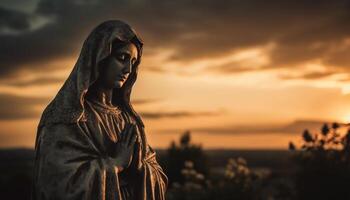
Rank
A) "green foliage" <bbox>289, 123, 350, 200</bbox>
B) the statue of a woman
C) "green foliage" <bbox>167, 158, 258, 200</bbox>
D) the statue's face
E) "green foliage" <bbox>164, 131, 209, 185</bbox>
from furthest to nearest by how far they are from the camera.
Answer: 1. "green foliage" <bbox>164, 131, 209, 185</bbox>
2. "green foliage" <bbox>167, 158, 258, 200</bbox>
3. "green foliage" <bbox>289, 123, 350, 200</bbox>
4. the statue's face
5. the statue of a woman

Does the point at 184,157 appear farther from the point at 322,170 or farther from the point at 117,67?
the point at 117,67

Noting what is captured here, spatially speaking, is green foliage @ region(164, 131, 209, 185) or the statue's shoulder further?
green foliage @ region(164, 131, 209, 185)

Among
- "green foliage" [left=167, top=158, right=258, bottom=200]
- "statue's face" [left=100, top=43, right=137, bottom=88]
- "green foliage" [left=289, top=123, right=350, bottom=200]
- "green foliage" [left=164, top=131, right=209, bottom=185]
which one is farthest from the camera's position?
"green foliage" [left=164, top=131, right=209, bottom=185]

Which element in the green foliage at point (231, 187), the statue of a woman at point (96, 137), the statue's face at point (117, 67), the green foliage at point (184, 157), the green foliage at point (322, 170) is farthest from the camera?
the green foliage at point (184, 157)

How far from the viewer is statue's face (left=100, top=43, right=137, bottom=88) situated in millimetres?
5898

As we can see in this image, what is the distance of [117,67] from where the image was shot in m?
5.90

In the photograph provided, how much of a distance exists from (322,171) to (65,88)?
993 cm

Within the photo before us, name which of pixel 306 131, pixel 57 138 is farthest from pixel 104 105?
pixel 306 131

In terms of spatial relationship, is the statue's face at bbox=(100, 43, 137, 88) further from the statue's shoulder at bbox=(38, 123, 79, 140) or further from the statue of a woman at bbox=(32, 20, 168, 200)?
the statue's shoulder at bbox=(38, 123, 79, 140)

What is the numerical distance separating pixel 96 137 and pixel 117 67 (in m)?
0.62

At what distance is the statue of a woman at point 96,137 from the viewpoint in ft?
18.0

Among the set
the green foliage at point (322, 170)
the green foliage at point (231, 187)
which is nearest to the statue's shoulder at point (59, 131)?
the green foliage at point (322, 170)

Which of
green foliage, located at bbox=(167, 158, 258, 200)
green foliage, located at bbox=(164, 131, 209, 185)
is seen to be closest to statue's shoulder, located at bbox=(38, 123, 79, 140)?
green foliage, located at bbox=(167, 158, 258, 200)

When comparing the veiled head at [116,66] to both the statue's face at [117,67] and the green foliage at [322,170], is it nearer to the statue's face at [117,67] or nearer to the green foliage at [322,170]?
the statue's face at [117,67]
